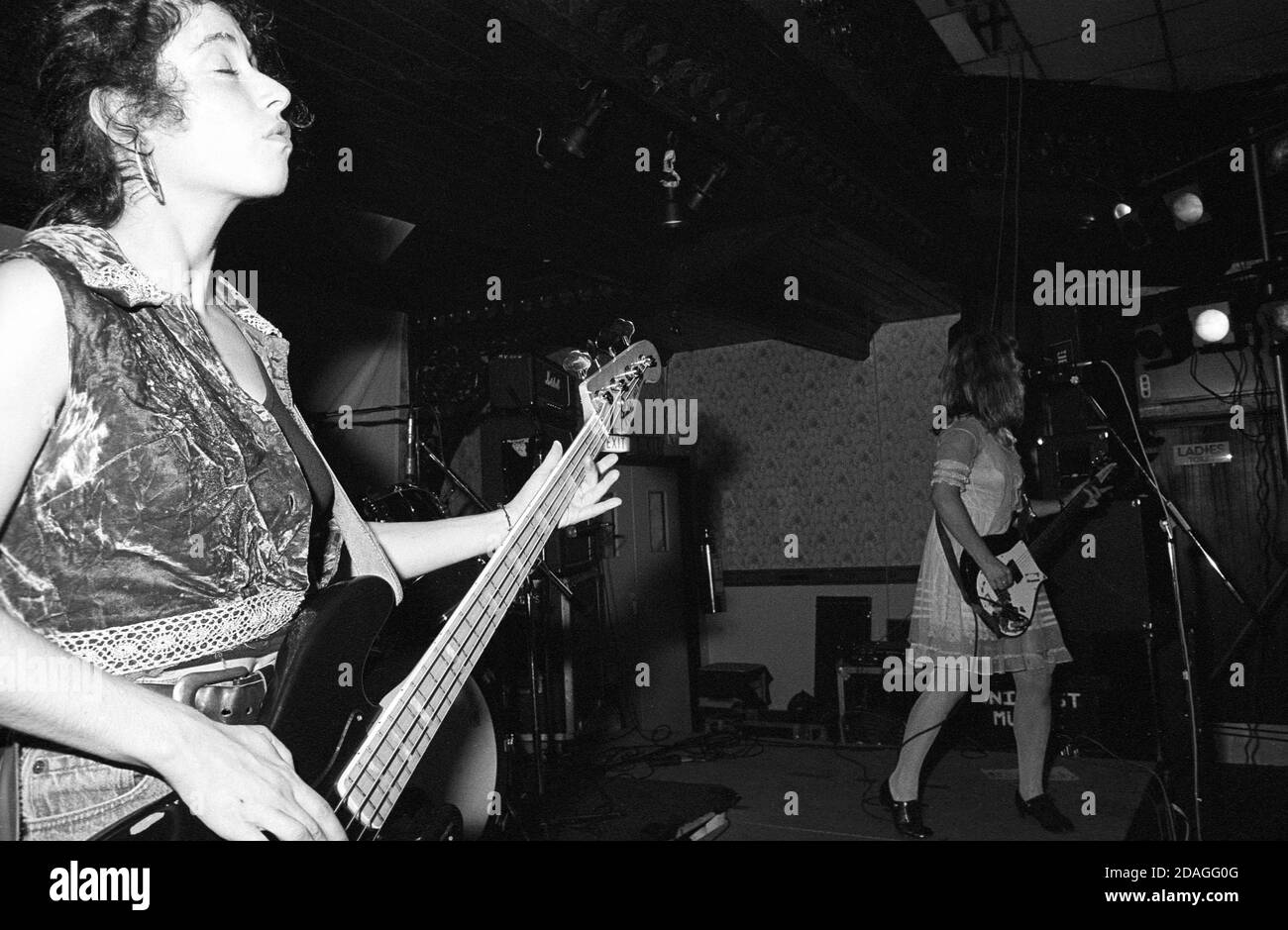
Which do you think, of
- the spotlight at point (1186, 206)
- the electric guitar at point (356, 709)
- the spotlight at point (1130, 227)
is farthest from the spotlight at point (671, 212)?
the electric guitar at point (356, 709)

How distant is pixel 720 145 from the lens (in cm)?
394

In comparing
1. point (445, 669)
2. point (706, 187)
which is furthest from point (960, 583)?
point (445, 669)

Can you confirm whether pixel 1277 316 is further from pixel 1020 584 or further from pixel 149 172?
pixel 149 172

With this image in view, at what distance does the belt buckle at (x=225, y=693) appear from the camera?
0.95m

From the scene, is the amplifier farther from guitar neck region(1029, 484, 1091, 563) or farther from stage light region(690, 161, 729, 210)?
guitar neck region(1029, 484, 1091, 563)

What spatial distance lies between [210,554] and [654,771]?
4.63 metres

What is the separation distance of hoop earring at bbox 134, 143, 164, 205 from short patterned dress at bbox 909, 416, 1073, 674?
2.94 meters

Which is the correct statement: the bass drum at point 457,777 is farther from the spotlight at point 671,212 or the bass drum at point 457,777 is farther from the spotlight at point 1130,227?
the spotlight at point 1130,227

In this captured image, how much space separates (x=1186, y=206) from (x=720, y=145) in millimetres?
2349

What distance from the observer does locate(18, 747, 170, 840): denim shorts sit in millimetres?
887

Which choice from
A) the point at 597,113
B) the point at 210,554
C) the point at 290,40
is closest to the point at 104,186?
the point at 210,554

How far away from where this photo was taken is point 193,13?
113 cm

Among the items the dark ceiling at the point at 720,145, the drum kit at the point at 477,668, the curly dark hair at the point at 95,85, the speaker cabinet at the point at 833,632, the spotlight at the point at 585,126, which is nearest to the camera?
the curly dark hair at the point at 95,85

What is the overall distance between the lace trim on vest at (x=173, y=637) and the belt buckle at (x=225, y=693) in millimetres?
27
